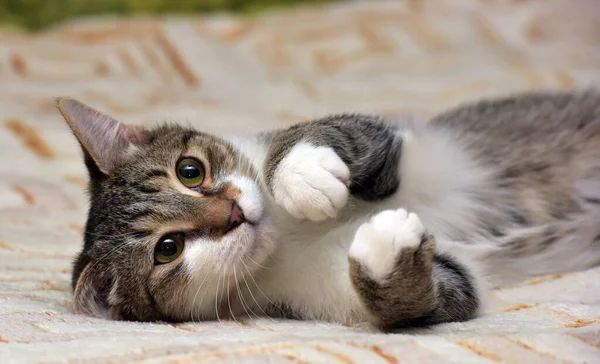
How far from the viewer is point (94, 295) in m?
1.46

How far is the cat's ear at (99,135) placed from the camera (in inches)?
62.5

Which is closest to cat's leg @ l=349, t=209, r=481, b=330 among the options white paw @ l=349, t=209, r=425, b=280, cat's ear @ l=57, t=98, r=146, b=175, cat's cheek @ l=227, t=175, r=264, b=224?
white paw @ l=349, t=209, r=425, b=280

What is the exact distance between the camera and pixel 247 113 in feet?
10.0

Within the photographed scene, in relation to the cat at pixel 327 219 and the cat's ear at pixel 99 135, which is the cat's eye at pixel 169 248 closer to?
the cat at pixel 327 219

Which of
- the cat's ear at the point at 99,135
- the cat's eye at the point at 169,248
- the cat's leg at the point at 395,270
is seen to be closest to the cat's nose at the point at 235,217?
the cat's eye at the point at 169,248

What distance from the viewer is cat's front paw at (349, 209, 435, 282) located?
117 cm

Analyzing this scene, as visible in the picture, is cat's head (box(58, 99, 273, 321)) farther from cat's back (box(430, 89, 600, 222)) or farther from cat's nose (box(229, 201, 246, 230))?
cat's back (box(430, 89, 600, 222))

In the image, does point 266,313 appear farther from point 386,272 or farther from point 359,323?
point 386,272

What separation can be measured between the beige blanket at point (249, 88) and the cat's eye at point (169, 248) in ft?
0.51

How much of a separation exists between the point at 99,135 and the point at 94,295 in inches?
16.2

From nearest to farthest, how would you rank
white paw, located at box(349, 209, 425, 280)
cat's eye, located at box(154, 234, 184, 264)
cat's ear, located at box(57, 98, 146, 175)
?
white paw, located at box(349, 209, 425, 280) < cat's eye, located at box(154, 234, 184, 264) < cat's ear, located at box(57, 98, 146, 175)

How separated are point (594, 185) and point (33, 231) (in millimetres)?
1628

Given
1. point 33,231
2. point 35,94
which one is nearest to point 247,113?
point 35,94

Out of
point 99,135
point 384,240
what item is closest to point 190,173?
point 99,135
